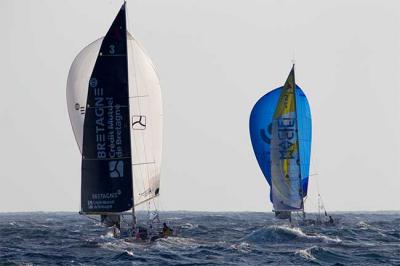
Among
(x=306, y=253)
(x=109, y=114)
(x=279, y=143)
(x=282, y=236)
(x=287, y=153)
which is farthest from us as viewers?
(x=287, y=153)

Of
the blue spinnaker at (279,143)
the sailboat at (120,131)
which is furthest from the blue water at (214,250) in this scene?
the blue spinnaker at (279,143)

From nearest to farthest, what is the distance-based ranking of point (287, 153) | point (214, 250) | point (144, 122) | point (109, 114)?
point (109, 114), point (214, 250), point (144, 122), point (287, 153)

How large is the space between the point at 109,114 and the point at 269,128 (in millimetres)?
25147

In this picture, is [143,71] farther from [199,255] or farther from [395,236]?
[395,236]

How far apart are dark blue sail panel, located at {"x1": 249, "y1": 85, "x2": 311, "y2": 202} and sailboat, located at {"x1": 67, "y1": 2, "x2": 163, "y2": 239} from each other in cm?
2035

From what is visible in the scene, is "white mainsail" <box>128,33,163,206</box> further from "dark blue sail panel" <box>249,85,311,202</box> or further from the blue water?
"dark blue sail panel" <box>249,85,311,202</box>

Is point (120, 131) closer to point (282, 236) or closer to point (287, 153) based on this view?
point (282, 236)

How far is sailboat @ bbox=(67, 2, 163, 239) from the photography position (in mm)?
45906

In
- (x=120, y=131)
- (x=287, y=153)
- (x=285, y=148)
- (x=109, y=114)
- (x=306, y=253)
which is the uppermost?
(x=285, y=148)

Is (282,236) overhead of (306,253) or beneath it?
overhead

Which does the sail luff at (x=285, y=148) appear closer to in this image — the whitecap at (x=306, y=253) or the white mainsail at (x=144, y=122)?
the white mainsail at (x=144, y=122)

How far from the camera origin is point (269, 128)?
69188 mm

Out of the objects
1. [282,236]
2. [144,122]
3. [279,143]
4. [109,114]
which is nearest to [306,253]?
[144,122]

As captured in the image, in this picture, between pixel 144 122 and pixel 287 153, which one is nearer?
pixel 144 122
